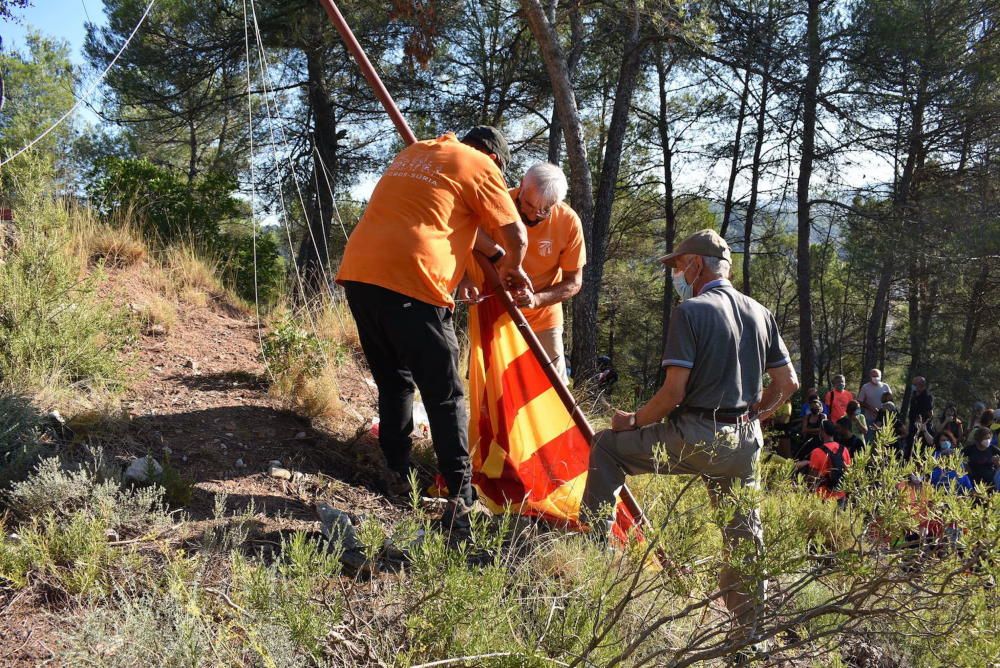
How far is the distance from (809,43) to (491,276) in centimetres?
1357

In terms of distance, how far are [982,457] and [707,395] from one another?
21.7 ft

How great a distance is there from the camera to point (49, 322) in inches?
164

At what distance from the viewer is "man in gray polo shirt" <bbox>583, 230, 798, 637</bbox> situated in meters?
2.87

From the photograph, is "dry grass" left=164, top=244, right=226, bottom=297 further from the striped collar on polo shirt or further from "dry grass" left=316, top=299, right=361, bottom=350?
the striped collar on polo shirt

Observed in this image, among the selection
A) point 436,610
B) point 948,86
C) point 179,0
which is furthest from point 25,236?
point 948,86

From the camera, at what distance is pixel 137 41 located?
456 inches

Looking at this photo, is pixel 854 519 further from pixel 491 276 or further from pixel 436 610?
pixel 491 276

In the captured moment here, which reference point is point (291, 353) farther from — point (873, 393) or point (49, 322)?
point (873, 393)

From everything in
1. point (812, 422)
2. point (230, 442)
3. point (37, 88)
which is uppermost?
point (37, 88)

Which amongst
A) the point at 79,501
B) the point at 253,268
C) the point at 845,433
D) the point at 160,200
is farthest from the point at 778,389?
the point at 160,200

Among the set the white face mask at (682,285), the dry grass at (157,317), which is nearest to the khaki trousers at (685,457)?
the white face mask at (682,285)

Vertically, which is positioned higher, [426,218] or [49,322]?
[426,218]

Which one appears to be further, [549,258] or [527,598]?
A: [549,258]

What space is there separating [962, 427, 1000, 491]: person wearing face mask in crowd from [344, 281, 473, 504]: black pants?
6.46 metres
